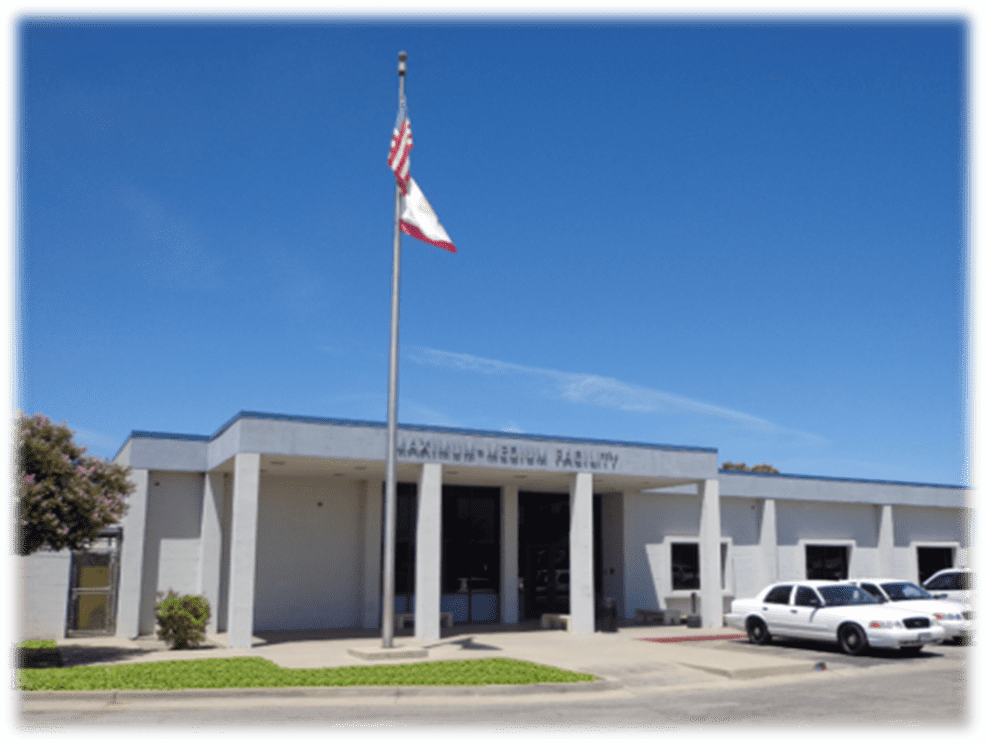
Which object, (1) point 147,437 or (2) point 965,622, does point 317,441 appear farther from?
(2) point 965,622

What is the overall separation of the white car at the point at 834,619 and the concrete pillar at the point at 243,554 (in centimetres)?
1153

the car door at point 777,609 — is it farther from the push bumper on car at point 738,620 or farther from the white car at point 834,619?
the push bumper on car at point 738,620

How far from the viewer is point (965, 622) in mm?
20859

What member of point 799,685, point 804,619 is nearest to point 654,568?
point 804,619

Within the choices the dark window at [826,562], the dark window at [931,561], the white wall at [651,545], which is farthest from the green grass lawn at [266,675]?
the dark window at [931,561]

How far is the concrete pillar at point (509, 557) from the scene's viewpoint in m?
27.1

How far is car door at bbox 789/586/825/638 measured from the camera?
19859mm

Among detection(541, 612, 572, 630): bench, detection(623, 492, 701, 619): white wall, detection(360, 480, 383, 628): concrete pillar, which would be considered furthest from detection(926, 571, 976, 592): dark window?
detection(360, 480, 383, 628): concrete pillar

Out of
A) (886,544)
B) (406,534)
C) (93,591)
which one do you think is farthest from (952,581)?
(93,591)

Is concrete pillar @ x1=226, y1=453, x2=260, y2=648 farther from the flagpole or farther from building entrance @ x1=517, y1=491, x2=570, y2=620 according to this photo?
building entrance @ x1=517, y1=491, x2=570, y2=620

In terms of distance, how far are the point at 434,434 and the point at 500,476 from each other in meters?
3.63

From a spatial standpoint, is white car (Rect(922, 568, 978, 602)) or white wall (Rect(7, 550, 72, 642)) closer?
white wall (Rect(7, 550, 72, 642))

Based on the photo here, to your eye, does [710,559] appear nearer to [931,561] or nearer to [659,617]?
[659,617]

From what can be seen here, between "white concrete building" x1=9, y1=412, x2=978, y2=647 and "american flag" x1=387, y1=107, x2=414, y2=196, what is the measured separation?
5.99m
